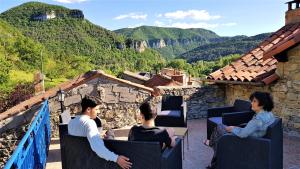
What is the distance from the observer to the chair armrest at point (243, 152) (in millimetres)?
3832

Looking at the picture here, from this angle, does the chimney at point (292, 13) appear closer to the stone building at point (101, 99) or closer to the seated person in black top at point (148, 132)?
the stone building at point (101, 99)

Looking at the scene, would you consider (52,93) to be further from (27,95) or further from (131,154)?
(27,95)

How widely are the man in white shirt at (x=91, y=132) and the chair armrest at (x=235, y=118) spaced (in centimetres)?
254

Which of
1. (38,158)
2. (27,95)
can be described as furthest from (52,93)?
(27,95)

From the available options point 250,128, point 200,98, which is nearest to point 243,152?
point 250,128

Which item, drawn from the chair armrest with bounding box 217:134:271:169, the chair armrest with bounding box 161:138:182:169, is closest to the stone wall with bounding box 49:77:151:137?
the chair armrest with bounding box 161:138:182:169

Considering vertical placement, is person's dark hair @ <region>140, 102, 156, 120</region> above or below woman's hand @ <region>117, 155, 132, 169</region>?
above

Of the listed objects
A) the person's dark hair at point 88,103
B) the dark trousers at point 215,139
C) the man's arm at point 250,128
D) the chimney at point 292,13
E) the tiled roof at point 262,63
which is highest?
the chimney at point 292,13

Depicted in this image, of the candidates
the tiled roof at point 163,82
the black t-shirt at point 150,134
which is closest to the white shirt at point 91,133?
the black t-shirt at point 150,134

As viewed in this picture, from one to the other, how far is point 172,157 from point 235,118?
2.17 metres

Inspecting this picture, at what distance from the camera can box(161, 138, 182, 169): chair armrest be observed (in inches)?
130

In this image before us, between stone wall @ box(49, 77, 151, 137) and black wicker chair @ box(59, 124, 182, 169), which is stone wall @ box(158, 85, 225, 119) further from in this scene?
black wicker chair @ box(59, 124, 182, 169)

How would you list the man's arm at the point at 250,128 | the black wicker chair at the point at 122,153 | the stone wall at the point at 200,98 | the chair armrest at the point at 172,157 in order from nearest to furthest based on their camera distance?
the black wicker chair at the point at 122,153
the chair armrest at the point at 172,157
the man's arm at the point at 250,128
the stone wall at the point at 200,98

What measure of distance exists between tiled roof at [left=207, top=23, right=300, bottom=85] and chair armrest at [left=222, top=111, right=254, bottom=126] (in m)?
2.26
